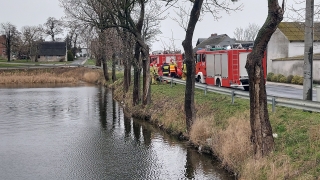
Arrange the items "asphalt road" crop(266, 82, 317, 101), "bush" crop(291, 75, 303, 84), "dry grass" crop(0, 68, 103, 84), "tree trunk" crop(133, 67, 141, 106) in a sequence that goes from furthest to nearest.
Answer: "dry grass" crop(0, 68, 103, 84)
"bush" crop(291, 75, 303, 84)
"tree trunk" crop(133, 67, 141, 106)
"asphalt road" crop(266, 82, 317, 101)

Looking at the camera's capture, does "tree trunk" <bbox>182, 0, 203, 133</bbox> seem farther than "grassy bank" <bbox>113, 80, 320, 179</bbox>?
Yes

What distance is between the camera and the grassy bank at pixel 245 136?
9.72 meters

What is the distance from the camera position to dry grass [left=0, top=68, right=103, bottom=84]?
58344mm

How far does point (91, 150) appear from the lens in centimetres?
1587

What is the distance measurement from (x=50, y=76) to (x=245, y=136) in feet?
170

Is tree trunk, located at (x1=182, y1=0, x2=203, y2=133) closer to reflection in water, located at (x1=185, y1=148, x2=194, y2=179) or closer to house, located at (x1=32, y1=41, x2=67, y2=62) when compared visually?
reflection in water, located at (x1=185, y1=148, x2=194, y2=179)

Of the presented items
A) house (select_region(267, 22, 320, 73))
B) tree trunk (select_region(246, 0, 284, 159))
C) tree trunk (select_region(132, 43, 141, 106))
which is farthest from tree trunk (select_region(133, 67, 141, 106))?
house (select_region(267, 22, 320, 73))

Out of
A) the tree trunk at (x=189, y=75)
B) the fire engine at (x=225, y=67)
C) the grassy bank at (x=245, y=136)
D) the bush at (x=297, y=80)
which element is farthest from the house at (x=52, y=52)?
the tree trunk at (x=189, y=75)

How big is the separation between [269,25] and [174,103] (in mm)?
11137

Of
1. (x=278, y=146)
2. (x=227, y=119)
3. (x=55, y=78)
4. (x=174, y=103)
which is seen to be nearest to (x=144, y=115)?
(x=174, y=103)

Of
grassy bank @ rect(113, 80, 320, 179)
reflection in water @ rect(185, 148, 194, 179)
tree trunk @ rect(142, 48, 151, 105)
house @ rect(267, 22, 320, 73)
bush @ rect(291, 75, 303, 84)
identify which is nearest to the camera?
grassy bank @ rect(113, 80, 320, 179)

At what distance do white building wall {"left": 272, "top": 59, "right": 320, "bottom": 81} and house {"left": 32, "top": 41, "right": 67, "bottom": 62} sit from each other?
240 feet

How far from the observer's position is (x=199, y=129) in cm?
1525

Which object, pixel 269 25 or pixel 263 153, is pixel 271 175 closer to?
pixel 263 153
